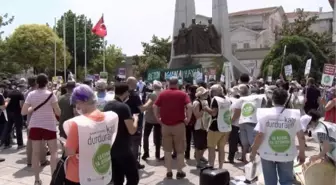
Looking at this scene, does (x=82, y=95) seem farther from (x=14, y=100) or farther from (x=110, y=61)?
(x=110, y=61)

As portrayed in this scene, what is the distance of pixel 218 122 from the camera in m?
7.30

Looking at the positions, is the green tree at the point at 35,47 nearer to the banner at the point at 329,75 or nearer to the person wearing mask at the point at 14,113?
the person wearing mask at the point at 14,113

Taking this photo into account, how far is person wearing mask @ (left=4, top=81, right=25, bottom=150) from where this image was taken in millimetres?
9812

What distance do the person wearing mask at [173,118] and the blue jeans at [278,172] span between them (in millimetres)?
2320

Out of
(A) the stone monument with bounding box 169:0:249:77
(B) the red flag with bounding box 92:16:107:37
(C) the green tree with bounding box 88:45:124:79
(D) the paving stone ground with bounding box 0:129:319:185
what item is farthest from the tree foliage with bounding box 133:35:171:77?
(D) the paving stone ground with bounding box 0:129:319:185

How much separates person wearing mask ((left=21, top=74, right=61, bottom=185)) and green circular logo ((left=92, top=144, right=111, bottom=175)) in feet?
9.06

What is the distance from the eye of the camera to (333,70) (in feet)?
43.5

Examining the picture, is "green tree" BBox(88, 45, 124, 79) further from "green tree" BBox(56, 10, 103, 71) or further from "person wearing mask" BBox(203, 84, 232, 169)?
"person wearing mask" BBox(203, 84, 232, 169)

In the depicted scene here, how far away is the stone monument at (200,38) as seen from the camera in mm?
32406

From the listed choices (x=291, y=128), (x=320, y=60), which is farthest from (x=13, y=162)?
(x=320, y=60)

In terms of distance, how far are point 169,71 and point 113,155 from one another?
43.8 feet

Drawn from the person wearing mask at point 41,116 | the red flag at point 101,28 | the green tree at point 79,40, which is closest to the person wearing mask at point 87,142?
the person wearing mask at point 41,116

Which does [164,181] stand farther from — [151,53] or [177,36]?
[151,53]

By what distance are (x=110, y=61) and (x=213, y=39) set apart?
30.5 meters
